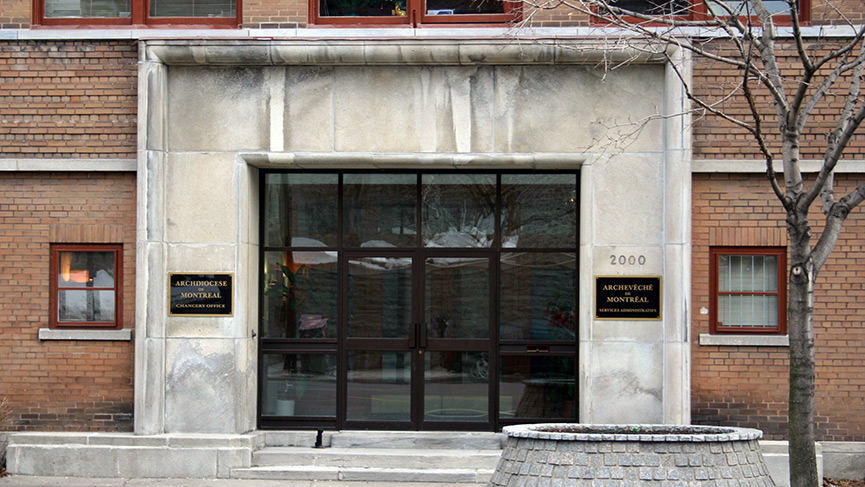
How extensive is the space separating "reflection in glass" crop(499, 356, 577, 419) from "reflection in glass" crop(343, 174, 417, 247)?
2.03 metres

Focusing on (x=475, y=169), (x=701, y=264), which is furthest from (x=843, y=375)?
(x=475, y=169)

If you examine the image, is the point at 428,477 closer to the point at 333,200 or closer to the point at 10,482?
the point at 333,200

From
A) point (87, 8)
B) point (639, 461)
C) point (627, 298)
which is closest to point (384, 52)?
point (87, 8)

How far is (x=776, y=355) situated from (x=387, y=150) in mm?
5200

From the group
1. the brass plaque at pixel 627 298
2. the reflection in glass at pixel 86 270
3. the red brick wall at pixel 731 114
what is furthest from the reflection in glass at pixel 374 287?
the red brick wall at pixel 731 114

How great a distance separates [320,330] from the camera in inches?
501

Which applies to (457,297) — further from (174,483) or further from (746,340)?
(174,483)

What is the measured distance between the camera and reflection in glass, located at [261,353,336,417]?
12672 millimetres

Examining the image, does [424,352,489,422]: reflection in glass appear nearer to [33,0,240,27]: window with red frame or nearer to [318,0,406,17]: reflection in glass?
[318,0,406,17]: reflection in glass

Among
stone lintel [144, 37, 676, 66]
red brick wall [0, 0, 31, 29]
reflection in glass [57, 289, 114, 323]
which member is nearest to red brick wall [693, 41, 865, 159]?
stone lintel [144, 37, 676, 66]

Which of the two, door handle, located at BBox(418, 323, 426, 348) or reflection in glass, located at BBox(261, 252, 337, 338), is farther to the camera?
reflection in glass, located at BBox(261, 252, 337, 338)

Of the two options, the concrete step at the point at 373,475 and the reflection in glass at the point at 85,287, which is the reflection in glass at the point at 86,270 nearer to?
the reflection in glass at the point at 85,287

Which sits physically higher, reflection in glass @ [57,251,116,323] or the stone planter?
reflection in glass @ [57,251,116,323]

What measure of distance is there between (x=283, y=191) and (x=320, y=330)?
181 cm
